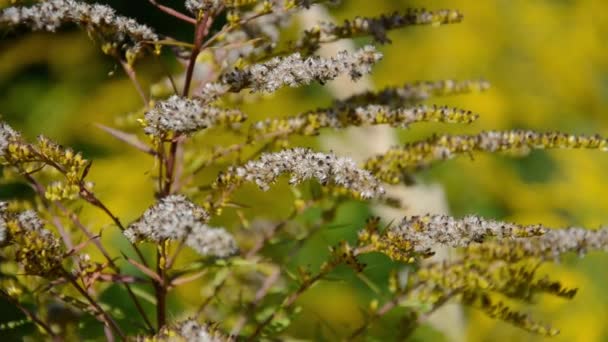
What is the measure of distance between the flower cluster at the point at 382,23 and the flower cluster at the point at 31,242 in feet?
1.72

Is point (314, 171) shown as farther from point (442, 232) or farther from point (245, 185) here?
point (245, 185)

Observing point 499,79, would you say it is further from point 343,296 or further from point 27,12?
point 27,12

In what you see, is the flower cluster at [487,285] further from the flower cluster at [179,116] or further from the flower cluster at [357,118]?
the flower cluster at [179,116]

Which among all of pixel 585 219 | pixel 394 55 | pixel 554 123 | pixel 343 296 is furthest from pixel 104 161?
pixel 554 123

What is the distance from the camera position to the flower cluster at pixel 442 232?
861 millimetres

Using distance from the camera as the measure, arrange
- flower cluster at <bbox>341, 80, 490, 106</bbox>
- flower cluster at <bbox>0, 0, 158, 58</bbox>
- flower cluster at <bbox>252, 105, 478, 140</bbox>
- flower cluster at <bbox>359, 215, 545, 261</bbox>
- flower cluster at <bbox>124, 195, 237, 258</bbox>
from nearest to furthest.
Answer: flower cluster at <bbox>124, 195, 237, 258</bbox>, flower cluster at <bbox>359, 215, 545, 261</bbox>, flower cluster at <bbox>0, 0, 158, 58</bbox>, flower cluster at <bbox>252, 105, 478, 140</bbox>, flower cluster at <bbox>341, 80, 490, 106</bbox>

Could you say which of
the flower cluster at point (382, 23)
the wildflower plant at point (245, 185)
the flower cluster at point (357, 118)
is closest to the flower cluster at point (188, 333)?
the wildflower plant at point (245, 185)

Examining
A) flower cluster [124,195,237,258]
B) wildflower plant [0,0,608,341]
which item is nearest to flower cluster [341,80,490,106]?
wildflower plant [0,0,608,341]

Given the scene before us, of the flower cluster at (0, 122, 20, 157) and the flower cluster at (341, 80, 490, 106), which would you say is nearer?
the flower cluster at (0, 122, 20, 157)

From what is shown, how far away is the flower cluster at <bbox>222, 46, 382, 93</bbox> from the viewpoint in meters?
0.90

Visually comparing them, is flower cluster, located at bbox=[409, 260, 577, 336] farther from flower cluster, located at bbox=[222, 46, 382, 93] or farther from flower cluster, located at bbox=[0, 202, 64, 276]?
flower cluster, located at bbox=[0, 202, 64, 276]

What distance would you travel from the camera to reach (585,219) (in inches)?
150

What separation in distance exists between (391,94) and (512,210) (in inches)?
112

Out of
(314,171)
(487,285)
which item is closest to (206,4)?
(314,171)
